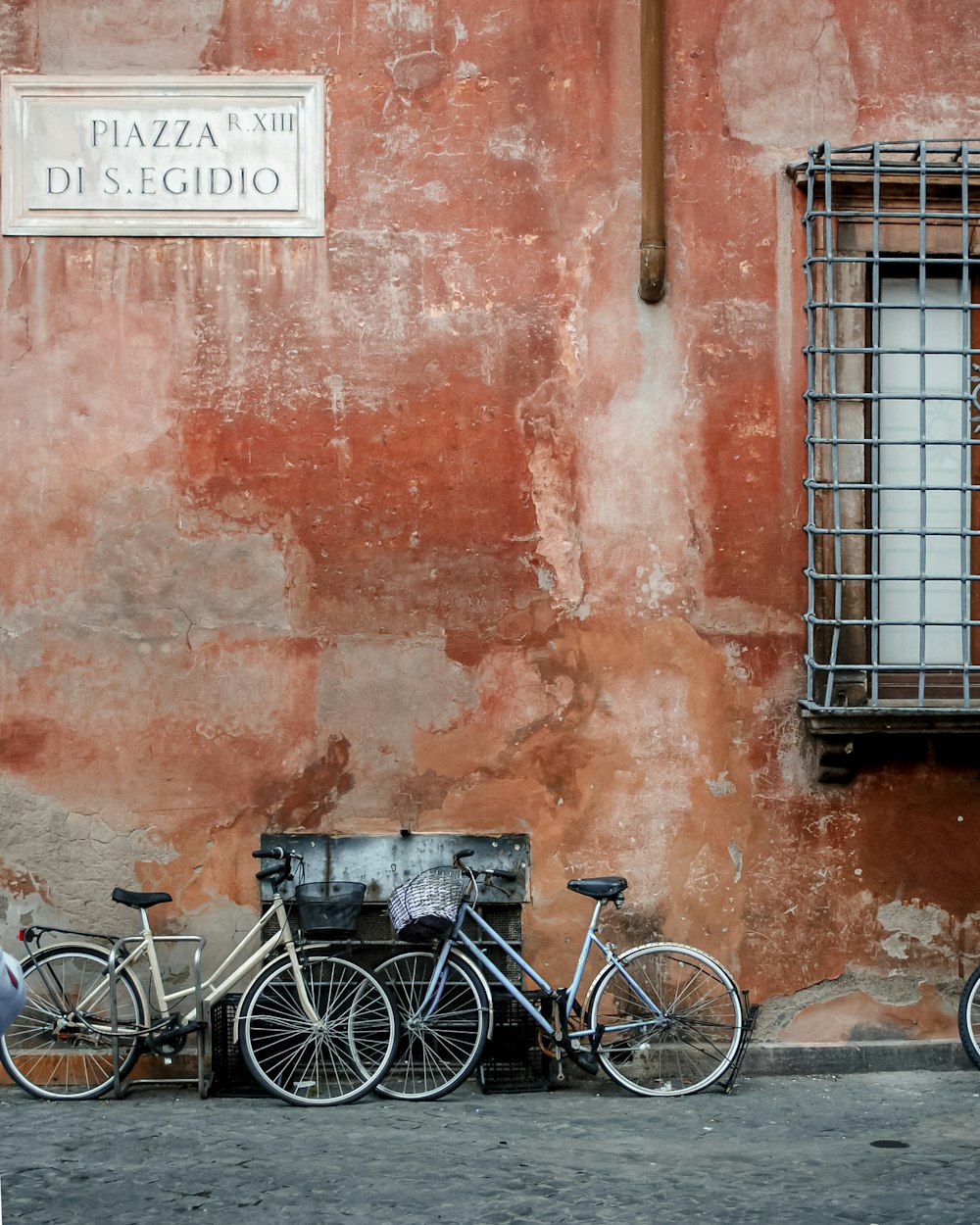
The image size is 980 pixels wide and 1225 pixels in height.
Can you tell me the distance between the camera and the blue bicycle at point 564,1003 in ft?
20.8

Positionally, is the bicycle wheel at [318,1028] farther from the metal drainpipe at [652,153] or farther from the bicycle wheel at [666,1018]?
the metal drainpipe at [652,153]

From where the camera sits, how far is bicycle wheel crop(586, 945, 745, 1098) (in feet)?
21.2

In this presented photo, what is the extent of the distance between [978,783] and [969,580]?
93 cm

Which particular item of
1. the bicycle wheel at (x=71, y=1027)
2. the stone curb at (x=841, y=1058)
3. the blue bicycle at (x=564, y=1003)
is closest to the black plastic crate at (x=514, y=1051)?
the blue bicycle at (x=564, y=1003)

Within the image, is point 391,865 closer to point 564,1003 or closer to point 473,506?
point 564,1003

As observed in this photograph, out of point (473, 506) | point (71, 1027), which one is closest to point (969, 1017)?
point (473, 506)

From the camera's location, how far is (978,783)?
693cm

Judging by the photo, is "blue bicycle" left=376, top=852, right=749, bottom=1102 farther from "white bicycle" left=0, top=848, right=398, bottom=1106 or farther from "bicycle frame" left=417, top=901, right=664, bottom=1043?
"white bicycle" left=0, top=848, right=398, bottom=1106

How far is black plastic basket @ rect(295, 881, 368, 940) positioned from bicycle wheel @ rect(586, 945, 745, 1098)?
1077 millimetres

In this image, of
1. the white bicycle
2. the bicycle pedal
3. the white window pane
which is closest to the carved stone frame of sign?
the white window pane

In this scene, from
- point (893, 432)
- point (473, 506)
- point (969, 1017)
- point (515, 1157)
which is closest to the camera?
point (515, 1157)

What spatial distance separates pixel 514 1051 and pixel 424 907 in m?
0.81

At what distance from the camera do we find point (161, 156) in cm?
680

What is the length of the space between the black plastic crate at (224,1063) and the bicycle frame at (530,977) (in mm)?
794
